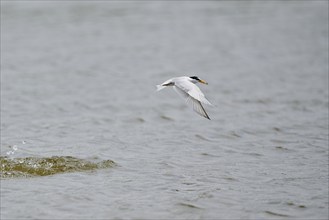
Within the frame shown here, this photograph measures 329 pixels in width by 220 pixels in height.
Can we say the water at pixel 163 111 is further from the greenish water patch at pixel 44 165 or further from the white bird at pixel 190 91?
the white bird at pixel 190 91

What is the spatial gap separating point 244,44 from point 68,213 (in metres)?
12.5

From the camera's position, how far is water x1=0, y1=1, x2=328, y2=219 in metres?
8.22

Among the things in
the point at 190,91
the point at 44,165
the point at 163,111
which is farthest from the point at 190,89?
the point at 163,111

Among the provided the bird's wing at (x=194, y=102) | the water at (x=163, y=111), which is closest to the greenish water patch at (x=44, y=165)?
the water at (x=163, y=111)

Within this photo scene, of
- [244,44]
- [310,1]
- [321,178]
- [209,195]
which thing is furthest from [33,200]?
[310,1]

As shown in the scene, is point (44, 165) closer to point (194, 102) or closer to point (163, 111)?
point (194, 102)

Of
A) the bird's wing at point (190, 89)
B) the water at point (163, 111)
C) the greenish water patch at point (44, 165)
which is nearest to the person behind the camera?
the water at point (163, 111)

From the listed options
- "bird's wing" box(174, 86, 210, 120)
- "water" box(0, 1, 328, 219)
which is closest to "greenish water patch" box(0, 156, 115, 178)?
"water" box(0, 1, 328, 219)

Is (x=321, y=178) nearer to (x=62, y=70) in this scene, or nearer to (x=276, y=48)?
(x=62, y=70)

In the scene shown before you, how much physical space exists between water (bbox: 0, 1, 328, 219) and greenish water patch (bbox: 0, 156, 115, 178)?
0.33 ft

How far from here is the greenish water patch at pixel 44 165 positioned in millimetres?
9086

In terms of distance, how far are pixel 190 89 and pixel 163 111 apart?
385 cm

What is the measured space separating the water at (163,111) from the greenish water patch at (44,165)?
0.10m

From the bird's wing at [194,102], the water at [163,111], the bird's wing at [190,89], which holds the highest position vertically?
the bird's wing at [190,89]
